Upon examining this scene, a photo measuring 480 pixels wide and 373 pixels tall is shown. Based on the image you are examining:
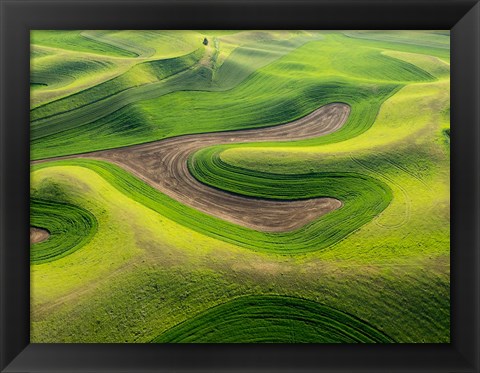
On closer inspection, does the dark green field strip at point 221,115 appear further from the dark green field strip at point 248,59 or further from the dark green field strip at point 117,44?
the dark green field strip at point 117,44

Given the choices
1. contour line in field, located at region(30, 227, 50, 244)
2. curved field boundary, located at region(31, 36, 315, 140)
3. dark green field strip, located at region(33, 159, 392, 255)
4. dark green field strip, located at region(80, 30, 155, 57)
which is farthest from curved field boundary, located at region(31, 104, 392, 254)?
dark green field strip, located at region(80, 30, 155, 57)

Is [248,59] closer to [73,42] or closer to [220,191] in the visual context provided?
[220,191]

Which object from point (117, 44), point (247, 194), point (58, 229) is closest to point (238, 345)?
point (247, 194)

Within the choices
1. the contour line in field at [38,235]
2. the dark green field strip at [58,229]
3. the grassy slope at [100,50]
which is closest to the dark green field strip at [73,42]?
the grassy slope at [100,50]
